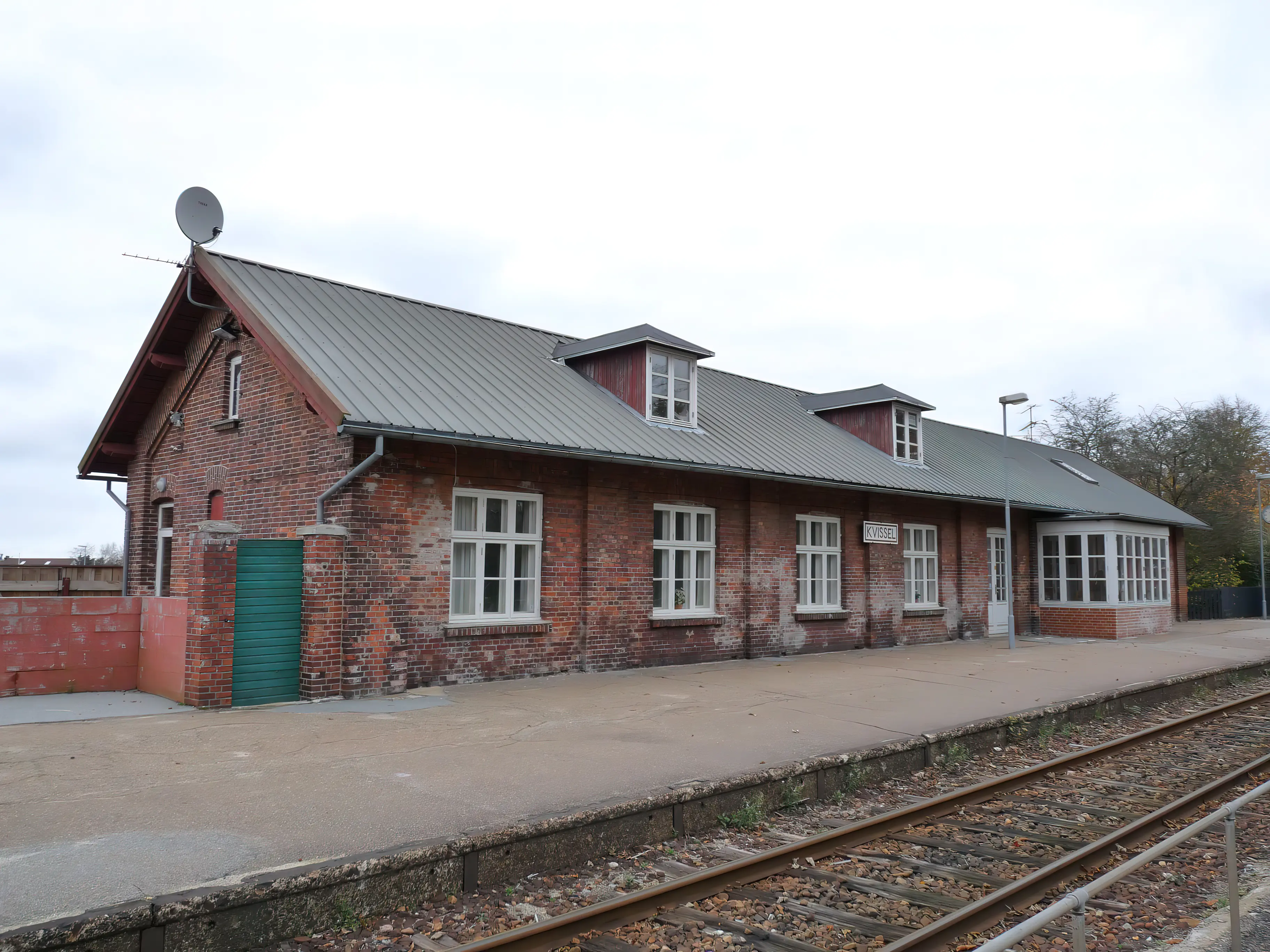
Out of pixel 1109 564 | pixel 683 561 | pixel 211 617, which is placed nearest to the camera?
pixel 211 617

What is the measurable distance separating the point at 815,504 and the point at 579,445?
624 cm

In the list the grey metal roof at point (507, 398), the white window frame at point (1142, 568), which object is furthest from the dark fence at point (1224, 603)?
the grey metal roof at point (507, 398)

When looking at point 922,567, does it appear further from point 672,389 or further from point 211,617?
point 211,617

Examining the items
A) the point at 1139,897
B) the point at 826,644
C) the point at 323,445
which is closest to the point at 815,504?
the point at 826,644

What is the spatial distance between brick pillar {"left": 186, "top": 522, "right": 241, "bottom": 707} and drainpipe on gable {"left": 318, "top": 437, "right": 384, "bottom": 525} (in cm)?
121

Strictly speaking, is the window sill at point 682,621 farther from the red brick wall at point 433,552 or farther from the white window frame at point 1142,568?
the white window frame at point 1142,568

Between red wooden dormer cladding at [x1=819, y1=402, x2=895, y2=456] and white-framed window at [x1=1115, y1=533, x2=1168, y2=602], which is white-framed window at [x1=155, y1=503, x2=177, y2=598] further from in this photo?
white-framed window at [x1=1115, y1=533, x2=1168, y2=602]

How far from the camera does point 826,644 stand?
1706cm

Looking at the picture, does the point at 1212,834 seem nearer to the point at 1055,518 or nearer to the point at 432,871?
the point at 432,871

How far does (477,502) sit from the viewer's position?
472 inches

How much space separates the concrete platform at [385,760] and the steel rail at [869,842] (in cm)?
100

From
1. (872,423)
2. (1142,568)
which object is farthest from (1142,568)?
(872,423)

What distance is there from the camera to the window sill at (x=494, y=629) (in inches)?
455

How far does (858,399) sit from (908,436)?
1494 millimetres
